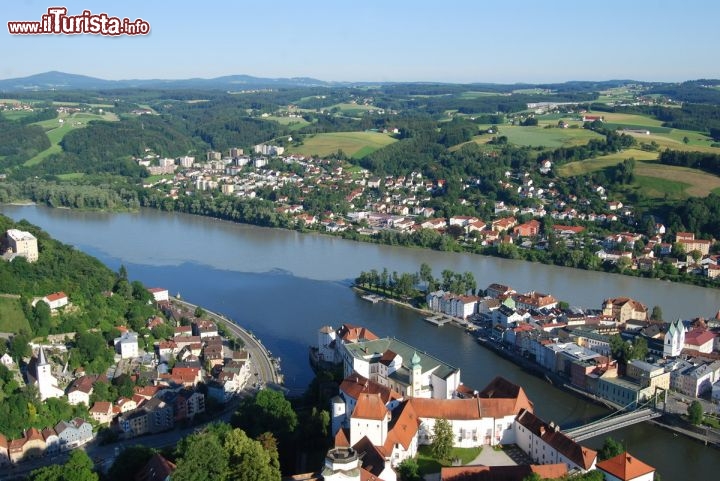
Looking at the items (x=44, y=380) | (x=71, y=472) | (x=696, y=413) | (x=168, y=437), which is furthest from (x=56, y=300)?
(x=696, y=413)

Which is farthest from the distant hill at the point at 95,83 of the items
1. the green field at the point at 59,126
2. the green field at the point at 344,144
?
the green field at the point at 344,144

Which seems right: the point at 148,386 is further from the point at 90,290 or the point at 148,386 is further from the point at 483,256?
the point at 483,256

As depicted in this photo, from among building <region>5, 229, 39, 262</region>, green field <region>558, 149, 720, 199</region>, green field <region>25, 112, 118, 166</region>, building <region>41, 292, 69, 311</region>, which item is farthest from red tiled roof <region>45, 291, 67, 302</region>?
green field <region>25, 112, 118, 166</region>

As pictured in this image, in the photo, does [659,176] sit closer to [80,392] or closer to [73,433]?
[80,392]

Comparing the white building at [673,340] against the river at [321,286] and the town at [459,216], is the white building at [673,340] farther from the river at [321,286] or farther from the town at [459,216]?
the town at [459,216]

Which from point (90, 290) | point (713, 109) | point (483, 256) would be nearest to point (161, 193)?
point (483, 256)
